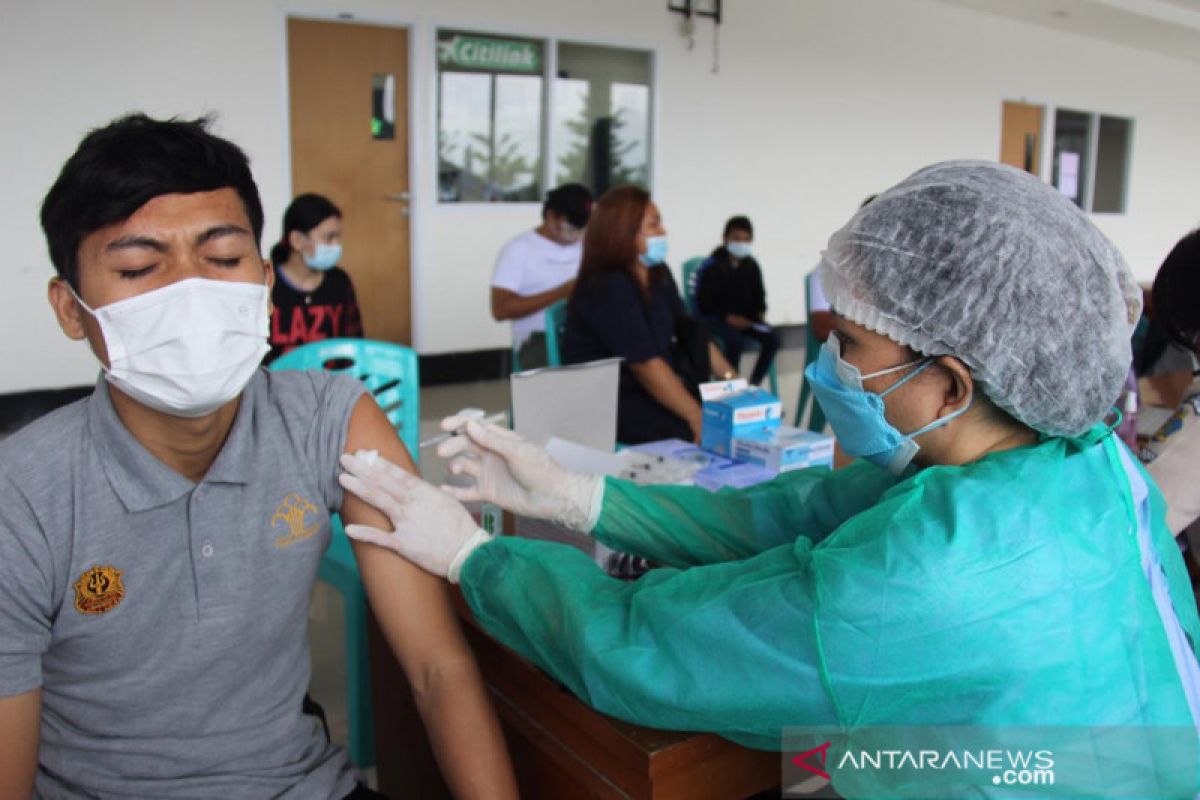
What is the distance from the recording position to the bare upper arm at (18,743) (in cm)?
101

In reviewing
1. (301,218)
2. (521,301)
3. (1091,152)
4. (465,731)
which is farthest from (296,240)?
(1091,152)

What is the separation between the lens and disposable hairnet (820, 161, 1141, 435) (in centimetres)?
95

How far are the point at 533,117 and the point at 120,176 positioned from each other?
17.1 feet

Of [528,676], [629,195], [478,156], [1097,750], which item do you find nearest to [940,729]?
[1097,750]

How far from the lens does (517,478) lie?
1512mm

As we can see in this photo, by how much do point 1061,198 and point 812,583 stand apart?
46 cm

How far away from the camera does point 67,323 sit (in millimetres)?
1167

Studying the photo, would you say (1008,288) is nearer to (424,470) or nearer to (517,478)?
(517,478)

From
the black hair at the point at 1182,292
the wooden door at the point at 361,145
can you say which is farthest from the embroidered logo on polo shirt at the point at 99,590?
the wooden door at the point at 361,145

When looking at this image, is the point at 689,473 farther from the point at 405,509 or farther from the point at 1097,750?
the point at 1097,750

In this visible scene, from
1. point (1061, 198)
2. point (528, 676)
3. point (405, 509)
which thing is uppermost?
point (1061, 198)

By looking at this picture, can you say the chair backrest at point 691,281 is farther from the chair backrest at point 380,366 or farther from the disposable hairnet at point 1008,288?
the disposable hairnet at point 1008,288

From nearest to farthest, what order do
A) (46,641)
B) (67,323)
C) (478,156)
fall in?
1. (46,641)
2. (67,323)
3. (478,156)

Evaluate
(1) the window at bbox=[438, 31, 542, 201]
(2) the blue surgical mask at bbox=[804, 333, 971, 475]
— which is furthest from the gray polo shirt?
(1) the window at bbox=[438, 31, 542, 201]
